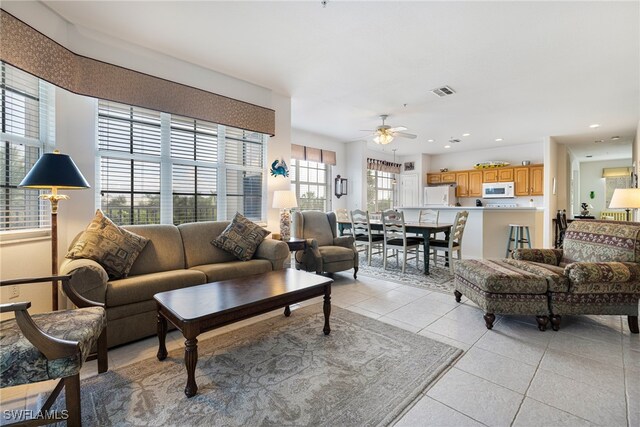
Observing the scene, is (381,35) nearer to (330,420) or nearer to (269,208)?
(269,208)

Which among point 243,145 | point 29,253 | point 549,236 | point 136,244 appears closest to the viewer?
point 29,253

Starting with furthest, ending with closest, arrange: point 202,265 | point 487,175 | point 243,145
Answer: point 487,175 < point 243,145 < point 202,265

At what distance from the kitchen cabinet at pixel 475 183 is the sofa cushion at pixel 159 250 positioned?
7816 millimetres

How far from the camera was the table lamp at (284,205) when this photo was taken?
3.92 metres

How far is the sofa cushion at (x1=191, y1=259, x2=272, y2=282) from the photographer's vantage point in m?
2.77

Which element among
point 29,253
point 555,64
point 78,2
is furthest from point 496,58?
point 29,253

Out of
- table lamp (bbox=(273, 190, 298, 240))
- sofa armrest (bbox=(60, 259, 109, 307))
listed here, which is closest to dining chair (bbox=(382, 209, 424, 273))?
table lamp (bbox=(273, 190, 298, 240))

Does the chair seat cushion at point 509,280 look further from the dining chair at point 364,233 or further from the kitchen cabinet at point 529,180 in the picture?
the kitchen cabinet at point 529,180

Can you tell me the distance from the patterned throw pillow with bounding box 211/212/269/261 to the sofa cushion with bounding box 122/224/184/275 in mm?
387

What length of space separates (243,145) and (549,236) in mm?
6959

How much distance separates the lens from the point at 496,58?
10.3ft

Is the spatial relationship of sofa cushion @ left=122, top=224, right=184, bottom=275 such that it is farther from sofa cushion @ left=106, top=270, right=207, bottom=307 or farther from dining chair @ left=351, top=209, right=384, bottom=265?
dining chair @ left=351, top=209, right=384, bottom=265

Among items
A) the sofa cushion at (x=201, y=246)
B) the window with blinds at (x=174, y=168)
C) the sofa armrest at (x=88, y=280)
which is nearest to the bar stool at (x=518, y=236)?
the window with blinds at (x=174, y=168)

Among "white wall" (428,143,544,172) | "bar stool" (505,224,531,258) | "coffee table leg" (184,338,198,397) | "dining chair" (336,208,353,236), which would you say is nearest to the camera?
"coffee table leg" (184,338,198,397)
